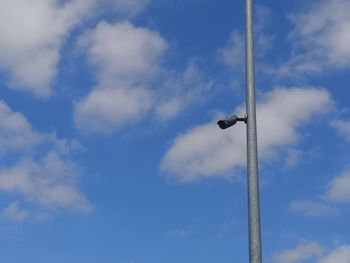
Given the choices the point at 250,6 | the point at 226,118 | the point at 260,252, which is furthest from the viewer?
the point at 250,6

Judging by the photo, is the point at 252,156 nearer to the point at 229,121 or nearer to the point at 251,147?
the point at 251,147

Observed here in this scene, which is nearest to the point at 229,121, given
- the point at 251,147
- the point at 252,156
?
the point at 251,147

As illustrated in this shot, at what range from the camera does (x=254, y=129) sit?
42.9ft

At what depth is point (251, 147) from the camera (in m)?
12.8

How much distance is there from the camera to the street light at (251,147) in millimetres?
11734

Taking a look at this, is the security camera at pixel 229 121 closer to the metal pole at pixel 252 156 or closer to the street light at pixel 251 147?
the street light at pixel 251 147

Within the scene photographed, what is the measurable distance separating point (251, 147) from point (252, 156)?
0.71 feet

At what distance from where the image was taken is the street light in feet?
38.5

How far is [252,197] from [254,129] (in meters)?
1.59

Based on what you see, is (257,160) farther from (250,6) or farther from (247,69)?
(250,6)

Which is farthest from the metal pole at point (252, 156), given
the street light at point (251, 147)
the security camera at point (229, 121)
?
the security camera at point (229, 121)

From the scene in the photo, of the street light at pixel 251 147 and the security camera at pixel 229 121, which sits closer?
the street light at pixel 251 147

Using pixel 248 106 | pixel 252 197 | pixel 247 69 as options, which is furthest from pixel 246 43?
pixel 252 197

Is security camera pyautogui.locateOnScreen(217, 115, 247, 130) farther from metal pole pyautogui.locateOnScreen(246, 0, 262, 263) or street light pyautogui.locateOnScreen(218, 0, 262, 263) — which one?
metal pole pyautogui.locateOnScreen(246, 0, 262, 263)
